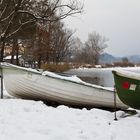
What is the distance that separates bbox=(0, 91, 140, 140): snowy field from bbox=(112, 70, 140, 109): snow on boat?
1.49 feet

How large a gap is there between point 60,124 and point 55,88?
4926 millimetres

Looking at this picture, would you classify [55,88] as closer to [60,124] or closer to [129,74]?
[129,74]

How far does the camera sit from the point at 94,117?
30.3 ft

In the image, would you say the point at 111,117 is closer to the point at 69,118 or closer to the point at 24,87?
the point at 69,118

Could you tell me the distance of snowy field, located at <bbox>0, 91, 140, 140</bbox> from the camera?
709 centimetres

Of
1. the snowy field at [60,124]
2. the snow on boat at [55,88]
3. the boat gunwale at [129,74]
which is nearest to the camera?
the snowy field at [60,124]

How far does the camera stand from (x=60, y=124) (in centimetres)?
813

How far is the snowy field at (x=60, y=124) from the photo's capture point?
7.09m

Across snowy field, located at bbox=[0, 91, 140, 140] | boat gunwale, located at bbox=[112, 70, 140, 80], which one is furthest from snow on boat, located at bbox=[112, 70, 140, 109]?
snowy field, located at bbox=[0, 91, 140, 140]

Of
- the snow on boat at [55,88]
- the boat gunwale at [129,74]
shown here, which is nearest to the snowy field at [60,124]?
the boat gunwale at [129,74]

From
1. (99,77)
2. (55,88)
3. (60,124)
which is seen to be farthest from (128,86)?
(99,77)

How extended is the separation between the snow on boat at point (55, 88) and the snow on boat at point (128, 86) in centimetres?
198

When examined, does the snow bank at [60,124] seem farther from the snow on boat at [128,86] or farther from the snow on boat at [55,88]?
the snow on boat at [55,88]

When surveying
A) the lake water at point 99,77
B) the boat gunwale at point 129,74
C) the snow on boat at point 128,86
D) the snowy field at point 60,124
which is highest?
the boat gunwale at point 129,74
